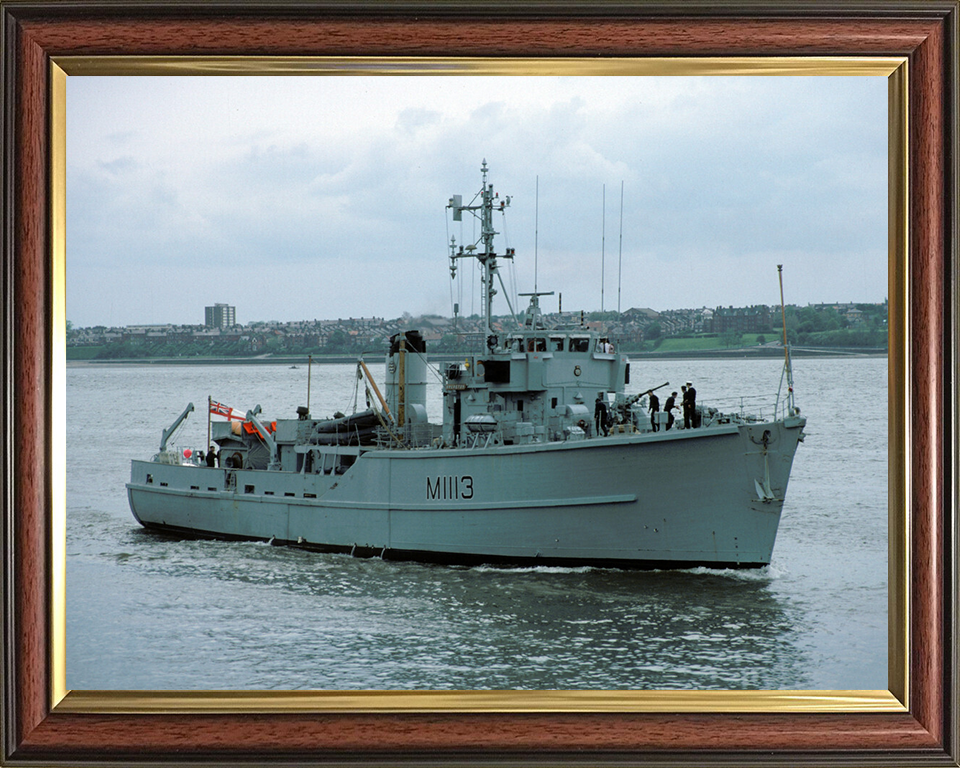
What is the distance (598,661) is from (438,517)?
822 centimetres

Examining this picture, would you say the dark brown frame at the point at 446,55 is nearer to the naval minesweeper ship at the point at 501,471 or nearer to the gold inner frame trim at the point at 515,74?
the gold inner frame trim at the point at 515,74

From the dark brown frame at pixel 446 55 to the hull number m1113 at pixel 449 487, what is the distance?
12521mm

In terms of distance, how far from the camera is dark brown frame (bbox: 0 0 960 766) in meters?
5.52

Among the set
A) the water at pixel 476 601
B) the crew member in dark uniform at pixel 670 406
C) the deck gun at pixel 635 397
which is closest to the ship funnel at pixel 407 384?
the water at pixel 476 601

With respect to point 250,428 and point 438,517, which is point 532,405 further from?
point 250,428

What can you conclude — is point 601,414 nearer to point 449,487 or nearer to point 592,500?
point 592,500

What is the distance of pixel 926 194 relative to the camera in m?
5.65

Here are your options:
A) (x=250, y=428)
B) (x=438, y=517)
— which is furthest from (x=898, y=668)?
(x=250, y=428)

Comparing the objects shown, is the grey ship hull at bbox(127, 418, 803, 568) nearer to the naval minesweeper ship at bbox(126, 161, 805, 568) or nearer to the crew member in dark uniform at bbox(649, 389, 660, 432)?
the naval minesweeper ship at bbox(126, 161, 805, 568)

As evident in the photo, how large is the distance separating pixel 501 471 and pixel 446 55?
1256 centimetres

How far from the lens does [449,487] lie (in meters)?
18.2

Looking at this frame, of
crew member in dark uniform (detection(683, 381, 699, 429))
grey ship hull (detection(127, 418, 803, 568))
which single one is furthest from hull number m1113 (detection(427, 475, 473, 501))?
crew member in dark uniform (detection(683, 381, 699, 429))

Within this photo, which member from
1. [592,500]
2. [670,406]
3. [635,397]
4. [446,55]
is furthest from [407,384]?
[446,55]

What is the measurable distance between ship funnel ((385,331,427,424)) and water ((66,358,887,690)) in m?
2.96
